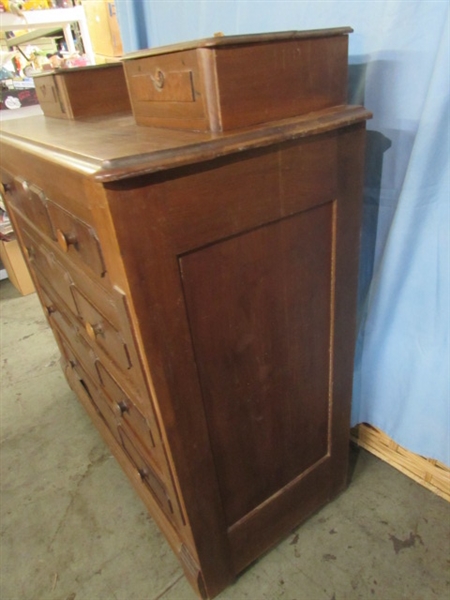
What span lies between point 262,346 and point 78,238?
39 cm

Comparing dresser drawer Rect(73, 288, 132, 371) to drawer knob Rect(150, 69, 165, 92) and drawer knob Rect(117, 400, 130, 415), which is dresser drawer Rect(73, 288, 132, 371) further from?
drawer knob Rect(150, 69, 165, 92)

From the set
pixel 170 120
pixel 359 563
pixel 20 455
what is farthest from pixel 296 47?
pixel 20 455

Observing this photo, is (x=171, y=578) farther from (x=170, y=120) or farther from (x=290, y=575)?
(x=170, y=120)

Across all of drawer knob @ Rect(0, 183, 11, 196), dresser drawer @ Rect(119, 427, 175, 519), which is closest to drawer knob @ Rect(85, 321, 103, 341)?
dresser drawer @ Rect(119, 427, 175, 519)

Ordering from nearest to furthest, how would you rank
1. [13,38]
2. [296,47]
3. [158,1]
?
1. [296,47]
2. [158,1]
3. [13,38]

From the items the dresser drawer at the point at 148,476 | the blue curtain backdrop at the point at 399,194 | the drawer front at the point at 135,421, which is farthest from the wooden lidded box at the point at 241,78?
the dresser drawer at the point at 148,476

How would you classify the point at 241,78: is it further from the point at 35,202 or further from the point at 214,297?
the point at 35,202

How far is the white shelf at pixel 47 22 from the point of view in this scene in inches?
81.9

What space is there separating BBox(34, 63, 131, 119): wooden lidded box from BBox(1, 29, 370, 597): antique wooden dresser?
0.20 ft

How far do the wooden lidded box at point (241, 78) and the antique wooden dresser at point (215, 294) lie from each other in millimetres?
13

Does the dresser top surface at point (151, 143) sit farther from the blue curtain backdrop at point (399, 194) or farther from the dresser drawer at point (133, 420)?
the dresser drawer at point (133, 420)

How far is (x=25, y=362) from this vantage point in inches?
78.9

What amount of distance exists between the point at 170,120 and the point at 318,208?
30cm

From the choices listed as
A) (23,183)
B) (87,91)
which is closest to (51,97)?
(87,91)
